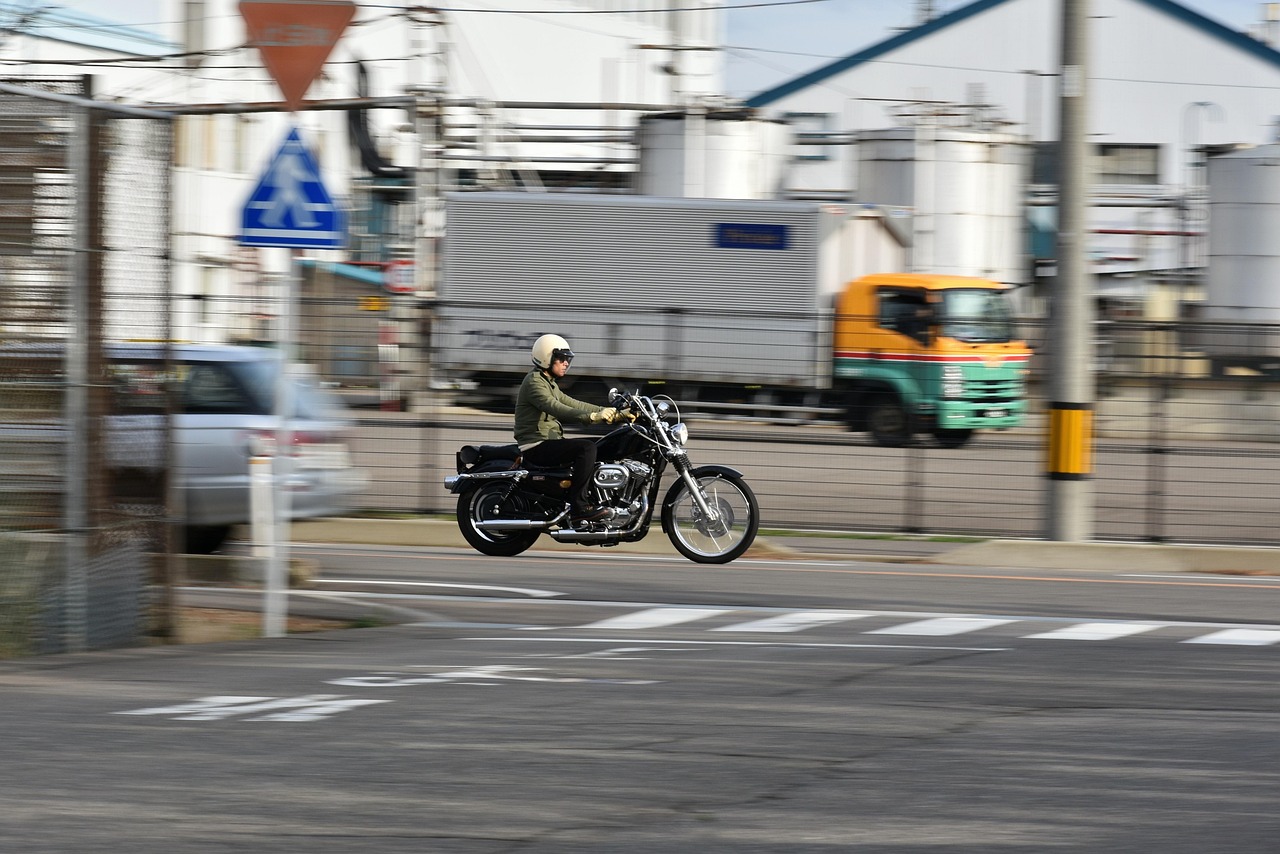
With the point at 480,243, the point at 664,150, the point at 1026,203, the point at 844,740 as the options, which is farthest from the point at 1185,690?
the point at 1026,203

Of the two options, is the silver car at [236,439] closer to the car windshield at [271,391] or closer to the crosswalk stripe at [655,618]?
the car windshield at [271,391]

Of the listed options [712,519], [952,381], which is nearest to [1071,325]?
[712,519]

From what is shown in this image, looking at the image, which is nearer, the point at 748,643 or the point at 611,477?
the point at 748,643

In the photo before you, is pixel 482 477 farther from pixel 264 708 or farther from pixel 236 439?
pixel 264 708

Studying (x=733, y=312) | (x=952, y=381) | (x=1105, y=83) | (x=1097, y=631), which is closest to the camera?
(x=1097, y=631)

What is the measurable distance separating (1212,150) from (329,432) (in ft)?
86.6

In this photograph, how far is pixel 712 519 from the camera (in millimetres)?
13164

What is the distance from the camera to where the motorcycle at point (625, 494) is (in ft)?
42.5

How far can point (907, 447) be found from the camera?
53.5 ft

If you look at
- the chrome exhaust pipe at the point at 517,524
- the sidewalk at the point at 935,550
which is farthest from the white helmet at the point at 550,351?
the sidewalk at the point at 935,550

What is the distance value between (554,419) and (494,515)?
865 mm

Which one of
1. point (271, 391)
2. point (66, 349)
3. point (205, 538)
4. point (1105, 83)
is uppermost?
point (1105, 83)

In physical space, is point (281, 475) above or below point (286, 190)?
below

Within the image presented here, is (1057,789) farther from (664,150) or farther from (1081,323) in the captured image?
(664,150)
